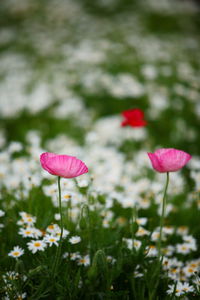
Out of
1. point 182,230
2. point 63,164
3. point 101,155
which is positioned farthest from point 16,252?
point 101,155

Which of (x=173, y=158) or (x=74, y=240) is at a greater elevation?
(x=173, y=158)

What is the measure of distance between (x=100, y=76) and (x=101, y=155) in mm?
1990

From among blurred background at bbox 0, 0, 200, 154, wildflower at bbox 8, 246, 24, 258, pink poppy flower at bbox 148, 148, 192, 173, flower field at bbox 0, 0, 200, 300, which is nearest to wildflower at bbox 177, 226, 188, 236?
flower field at bbox 0, 0, 200, 300

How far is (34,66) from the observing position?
5.66m

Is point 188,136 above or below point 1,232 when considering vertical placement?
below

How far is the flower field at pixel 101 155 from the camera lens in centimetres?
121

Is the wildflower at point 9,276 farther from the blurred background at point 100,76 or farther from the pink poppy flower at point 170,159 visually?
the blurred background at point 100,76

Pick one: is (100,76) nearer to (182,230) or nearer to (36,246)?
(182,230)

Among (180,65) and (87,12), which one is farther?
(87,12)

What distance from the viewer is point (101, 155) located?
2.60 m

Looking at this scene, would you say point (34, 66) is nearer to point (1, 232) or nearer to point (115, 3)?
point (1, 232)

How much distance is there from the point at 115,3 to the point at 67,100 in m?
7.06

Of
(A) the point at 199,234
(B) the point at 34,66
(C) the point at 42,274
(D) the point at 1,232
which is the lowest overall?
(B) the point at 34,66

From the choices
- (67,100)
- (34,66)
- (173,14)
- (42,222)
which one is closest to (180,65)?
(67,100)
